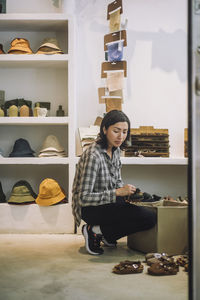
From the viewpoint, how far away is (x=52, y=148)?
4340 millimetres

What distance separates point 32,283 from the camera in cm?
248

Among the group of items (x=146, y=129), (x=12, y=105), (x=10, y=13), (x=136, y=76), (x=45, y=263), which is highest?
(x=10, y=13)

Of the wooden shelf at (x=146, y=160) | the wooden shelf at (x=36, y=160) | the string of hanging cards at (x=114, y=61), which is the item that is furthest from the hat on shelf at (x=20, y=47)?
the wooden shelf at (x=146, y=160)

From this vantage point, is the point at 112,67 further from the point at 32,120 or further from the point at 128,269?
the point at 128,269

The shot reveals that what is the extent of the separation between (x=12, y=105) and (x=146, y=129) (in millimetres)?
1464

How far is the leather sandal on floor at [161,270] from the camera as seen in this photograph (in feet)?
8.74

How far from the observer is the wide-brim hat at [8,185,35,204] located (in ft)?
13.8

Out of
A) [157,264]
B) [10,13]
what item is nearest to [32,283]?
[157,264]

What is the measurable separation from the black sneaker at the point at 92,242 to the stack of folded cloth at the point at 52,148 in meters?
1.20

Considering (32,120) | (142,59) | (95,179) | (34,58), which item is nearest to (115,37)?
(142,59)

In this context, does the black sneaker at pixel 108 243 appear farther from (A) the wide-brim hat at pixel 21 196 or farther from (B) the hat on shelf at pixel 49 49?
(B) the hat on shelf at pixel 49 49

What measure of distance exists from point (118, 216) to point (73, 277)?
2.64 feet

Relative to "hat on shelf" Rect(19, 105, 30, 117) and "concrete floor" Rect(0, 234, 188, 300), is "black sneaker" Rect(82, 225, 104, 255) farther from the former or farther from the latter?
"hat on shelf" Rect(19, 105, 30, 117)

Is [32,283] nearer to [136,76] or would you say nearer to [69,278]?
[69,278]
